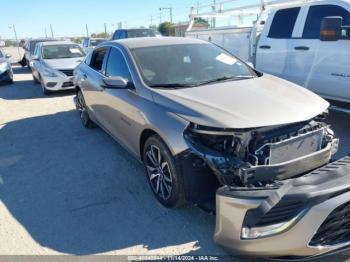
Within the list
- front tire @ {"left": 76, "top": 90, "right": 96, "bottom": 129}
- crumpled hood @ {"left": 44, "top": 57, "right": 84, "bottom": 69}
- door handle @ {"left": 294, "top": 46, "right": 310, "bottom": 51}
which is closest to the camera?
door handle @ {"left": 294, "top": 46, "right": 310, "bottom": 51}

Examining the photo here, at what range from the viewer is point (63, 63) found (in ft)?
36.1

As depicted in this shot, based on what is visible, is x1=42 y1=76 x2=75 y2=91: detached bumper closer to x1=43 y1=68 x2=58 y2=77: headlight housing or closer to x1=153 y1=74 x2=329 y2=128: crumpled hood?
x1=43 y1=68 x2=58 y2=77: headlight housing

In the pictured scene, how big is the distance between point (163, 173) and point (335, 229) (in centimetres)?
168

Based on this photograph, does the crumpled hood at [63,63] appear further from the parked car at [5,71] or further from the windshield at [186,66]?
the windshield at [186,66]

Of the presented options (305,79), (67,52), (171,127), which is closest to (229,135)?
(171,127)

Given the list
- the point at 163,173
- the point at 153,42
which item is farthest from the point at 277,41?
the point at 163,173

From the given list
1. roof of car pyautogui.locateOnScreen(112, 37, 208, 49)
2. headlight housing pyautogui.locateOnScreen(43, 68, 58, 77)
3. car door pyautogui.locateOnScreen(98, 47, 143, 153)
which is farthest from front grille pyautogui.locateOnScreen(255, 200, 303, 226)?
headlight housing pyautogui.locateOnScreen(43, 68, 58, 77)

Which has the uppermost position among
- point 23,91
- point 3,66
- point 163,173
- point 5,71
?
point 163,173

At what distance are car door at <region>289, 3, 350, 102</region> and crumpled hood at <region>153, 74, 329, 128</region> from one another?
2.03m

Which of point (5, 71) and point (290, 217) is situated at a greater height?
point (290, 217)

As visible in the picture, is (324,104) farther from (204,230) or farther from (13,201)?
(13,201)

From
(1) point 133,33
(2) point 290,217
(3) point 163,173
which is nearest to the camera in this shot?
(2) point 290,217

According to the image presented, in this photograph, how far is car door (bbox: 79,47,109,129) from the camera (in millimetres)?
5224

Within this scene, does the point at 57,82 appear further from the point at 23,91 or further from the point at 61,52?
the point at 23,91
